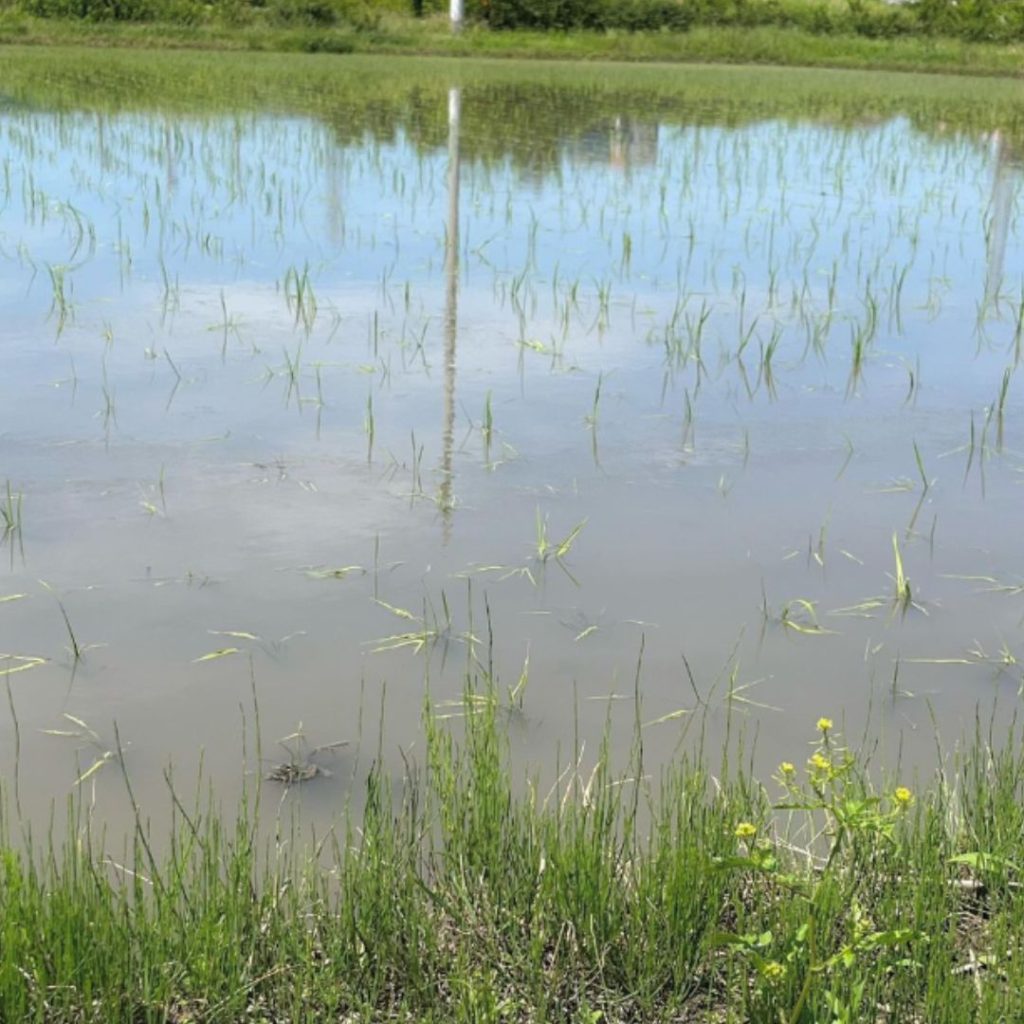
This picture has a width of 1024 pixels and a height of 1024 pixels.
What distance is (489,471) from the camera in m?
3.78

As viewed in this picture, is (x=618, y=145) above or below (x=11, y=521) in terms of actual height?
above

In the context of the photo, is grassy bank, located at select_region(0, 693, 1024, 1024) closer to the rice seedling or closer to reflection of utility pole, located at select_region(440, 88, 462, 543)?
the rice seedling

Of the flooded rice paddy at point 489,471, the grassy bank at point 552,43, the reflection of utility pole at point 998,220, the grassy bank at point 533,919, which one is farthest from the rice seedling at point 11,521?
the grassy bank at point 552,43

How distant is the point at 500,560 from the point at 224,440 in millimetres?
1101

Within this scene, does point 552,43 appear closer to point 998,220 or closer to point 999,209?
point 999,209

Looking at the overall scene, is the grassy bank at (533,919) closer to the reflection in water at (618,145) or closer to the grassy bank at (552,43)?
the reflection in water at (618,145)

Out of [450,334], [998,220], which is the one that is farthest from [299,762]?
[998,220]

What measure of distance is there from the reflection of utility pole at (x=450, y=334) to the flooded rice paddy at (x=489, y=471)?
0.06 ft

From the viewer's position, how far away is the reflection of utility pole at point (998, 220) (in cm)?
661

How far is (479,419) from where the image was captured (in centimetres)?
423

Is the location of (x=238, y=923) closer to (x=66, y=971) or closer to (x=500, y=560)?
(x=66, y=971)

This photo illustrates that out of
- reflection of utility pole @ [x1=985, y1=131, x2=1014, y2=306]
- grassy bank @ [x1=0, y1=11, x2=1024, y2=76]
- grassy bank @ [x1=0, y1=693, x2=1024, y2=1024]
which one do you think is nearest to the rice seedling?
grassy bank @ [x1=0, y1=693, x2=1024, y2=1024]

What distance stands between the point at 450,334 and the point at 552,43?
2138 cm

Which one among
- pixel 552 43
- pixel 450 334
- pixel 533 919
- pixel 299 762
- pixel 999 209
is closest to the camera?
pixel 533 919
